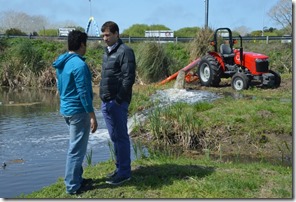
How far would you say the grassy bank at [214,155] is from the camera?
6.59 meters

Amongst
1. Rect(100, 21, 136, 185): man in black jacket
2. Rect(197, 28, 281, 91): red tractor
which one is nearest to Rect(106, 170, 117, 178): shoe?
Rect(100, 21, 136, 185): man in black jacket

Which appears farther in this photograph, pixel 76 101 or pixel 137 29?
pixel 137 29

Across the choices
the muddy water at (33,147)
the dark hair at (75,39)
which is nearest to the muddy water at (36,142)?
the muddy water at (33,147)

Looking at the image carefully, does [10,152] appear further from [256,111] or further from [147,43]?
[147,43]

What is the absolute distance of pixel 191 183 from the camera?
22.2 feet

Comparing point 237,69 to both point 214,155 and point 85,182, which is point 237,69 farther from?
point 85,182

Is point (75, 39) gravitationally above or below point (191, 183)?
above

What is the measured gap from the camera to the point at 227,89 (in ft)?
58.5

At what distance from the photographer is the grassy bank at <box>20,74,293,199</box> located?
21.6 ft

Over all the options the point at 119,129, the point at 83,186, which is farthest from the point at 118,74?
the point at 83,186

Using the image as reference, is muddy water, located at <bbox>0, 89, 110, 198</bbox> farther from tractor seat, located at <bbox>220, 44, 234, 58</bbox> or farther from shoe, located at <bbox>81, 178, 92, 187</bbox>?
tractor seat, located at <bbox>220, 44, 234, 58</bbox>

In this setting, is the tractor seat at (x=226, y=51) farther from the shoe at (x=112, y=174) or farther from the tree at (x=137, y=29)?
the tree at (x=137, y=29)

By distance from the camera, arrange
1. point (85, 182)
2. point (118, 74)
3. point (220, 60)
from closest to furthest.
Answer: point (118, 74), point (85, 182), point (220, 60)

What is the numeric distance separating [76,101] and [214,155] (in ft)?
14.9
